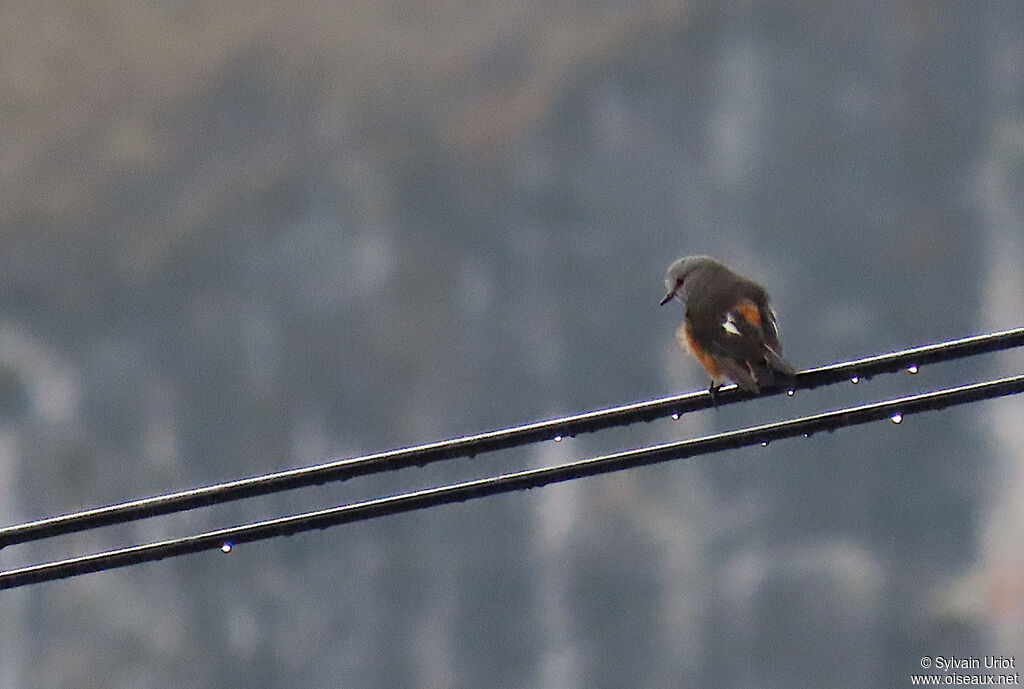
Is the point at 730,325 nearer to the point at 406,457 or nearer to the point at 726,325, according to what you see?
the point at 726,325

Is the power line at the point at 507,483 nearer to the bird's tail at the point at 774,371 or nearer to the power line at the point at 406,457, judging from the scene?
the power line at the point at 406,457

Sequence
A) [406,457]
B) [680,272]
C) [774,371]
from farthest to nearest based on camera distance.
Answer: [680,272] → [774,371] → [406,457]

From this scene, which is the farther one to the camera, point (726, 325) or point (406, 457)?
point (726, 325)

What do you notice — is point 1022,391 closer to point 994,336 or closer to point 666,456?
point 994,336

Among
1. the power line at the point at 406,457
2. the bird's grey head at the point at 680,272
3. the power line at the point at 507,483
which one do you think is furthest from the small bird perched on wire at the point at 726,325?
the power line at the point at 406,457

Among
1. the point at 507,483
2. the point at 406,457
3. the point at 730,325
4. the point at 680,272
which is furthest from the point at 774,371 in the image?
the point at 680,272

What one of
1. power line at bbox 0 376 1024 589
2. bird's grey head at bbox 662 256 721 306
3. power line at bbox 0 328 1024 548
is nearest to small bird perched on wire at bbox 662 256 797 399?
bird's grey head at bbox 662 256 721 306

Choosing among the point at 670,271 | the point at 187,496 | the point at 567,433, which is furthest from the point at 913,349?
the point at 670,271
